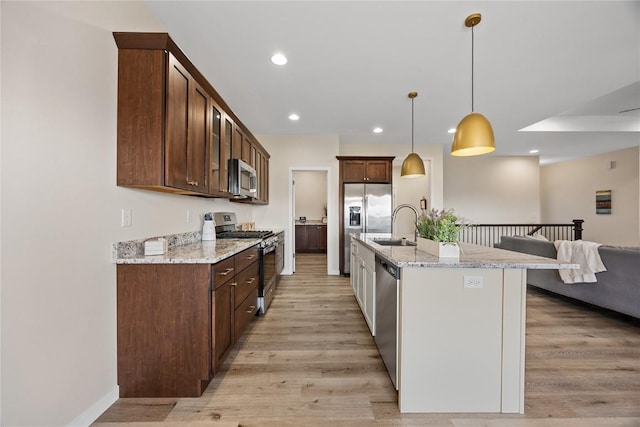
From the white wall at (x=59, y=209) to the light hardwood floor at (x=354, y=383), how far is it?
44 centimetres

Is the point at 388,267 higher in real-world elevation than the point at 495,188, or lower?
lower

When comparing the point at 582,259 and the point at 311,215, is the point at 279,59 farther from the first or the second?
the point at 311,215

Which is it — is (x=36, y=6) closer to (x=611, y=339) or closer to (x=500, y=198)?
(x=611, y=339)

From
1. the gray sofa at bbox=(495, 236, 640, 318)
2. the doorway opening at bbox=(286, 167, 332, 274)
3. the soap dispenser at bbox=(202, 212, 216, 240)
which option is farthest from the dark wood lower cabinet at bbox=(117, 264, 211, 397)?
the doorway opening at bbox=(286, 167, 332, 274)

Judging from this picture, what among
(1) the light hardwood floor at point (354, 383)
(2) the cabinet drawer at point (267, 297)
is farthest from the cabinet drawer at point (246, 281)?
(1) the light hardwood floor at point (354, 383)

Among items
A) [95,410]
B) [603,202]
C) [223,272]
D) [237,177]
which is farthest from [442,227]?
[603,202]

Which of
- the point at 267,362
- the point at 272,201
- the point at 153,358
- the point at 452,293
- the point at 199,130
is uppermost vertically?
the point at 199,130

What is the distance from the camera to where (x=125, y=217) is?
183cm

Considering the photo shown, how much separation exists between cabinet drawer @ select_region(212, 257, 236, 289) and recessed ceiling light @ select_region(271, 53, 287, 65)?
6.26 feet

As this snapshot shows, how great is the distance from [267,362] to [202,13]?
2763 mm

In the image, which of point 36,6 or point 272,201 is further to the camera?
point 272,201

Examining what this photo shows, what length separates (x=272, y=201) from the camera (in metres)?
5.31

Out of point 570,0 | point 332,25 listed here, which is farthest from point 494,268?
point 332,25

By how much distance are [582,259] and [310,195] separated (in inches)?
270
